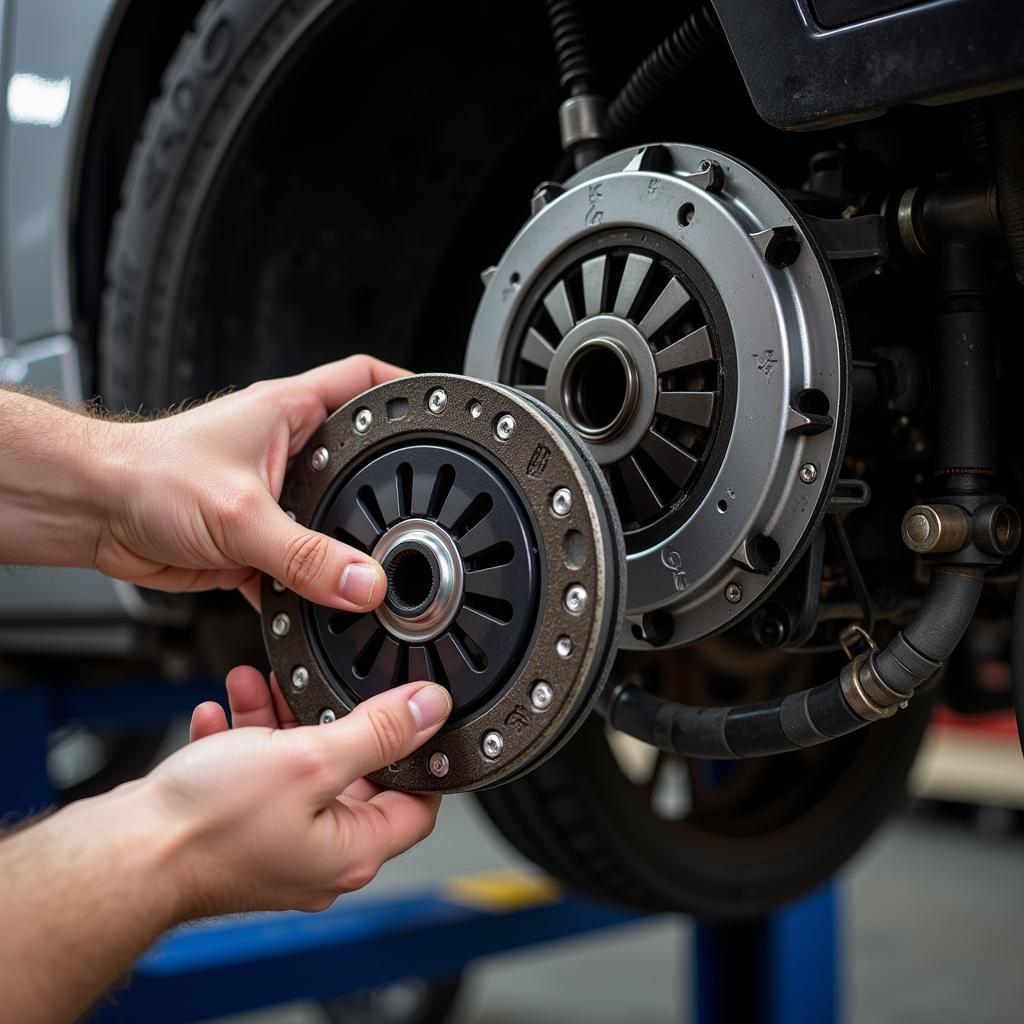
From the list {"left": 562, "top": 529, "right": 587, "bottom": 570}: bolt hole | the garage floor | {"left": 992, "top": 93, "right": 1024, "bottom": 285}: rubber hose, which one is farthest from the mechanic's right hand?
the garage floor

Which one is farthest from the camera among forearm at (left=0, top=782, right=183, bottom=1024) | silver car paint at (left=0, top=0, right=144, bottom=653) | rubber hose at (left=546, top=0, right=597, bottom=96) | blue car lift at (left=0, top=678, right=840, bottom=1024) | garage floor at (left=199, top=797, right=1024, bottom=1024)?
garage floor at (left=199, top=797, right=1024, bottom=1024)

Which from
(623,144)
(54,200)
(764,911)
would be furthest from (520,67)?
(764,911)

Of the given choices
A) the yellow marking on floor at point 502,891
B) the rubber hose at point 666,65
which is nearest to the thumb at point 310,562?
the rubber hose at point 666,65

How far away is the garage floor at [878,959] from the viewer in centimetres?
235

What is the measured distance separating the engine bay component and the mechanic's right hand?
0.55 feet

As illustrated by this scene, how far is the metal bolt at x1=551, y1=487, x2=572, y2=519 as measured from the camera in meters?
0.54

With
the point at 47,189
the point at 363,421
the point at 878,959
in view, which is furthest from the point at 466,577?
the point at 878,959

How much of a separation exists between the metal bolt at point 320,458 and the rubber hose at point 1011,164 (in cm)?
40

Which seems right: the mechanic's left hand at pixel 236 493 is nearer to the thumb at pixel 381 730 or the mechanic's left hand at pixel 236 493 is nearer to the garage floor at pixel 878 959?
the thumb at pixel 381 730

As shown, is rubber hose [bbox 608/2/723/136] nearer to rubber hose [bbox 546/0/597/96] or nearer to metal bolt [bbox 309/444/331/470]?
rubber hose [bbox 546/0/597/96]

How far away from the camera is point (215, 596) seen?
97 centimetres

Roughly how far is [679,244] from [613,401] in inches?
4.8

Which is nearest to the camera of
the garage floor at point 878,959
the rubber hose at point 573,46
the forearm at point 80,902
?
the forearm at point 80,902

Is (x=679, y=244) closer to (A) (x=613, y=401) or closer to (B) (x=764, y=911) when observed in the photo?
(A) (x=613, y=401)
